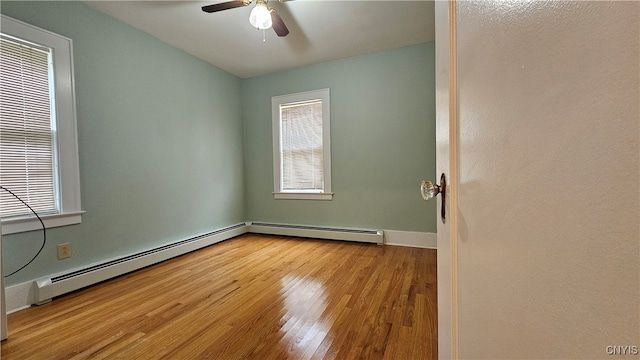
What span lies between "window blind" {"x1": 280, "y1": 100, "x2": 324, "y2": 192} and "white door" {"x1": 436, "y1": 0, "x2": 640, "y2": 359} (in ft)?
9.76

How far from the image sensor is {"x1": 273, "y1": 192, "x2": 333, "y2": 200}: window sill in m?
3.33

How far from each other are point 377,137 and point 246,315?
92.1 inches

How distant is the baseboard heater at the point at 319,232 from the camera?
304 cm

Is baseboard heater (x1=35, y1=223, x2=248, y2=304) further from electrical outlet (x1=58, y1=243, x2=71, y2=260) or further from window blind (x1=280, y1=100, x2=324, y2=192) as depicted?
window blind (x1=280, y1=100, x2=324, y2=192)

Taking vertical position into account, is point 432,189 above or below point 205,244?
above

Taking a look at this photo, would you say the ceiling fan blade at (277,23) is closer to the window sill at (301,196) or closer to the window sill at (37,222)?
the window sill at (301,196)

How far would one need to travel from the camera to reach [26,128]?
174 cm

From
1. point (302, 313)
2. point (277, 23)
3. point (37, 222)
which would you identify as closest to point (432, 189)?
point (302, 313)

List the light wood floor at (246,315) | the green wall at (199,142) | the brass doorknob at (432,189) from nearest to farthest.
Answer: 1. the brass doorknob at (432,189)
2. the light wood floor at (246,315)
3. the green wall at (199,142)

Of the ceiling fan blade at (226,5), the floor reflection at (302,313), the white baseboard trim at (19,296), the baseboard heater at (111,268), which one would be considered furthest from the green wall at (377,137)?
the white baseboard trim at (19,296)

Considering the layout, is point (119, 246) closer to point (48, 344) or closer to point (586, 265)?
point (48, 344)

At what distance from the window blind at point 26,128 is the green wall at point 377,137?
2272 mm

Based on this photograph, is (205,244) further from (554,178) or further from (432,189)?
(554,178)

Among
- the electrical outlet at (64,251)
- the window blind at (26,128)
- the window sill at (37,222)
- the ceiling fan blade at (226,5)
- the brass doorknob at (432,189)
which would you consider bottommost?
the electrical outlet at (64,251)
